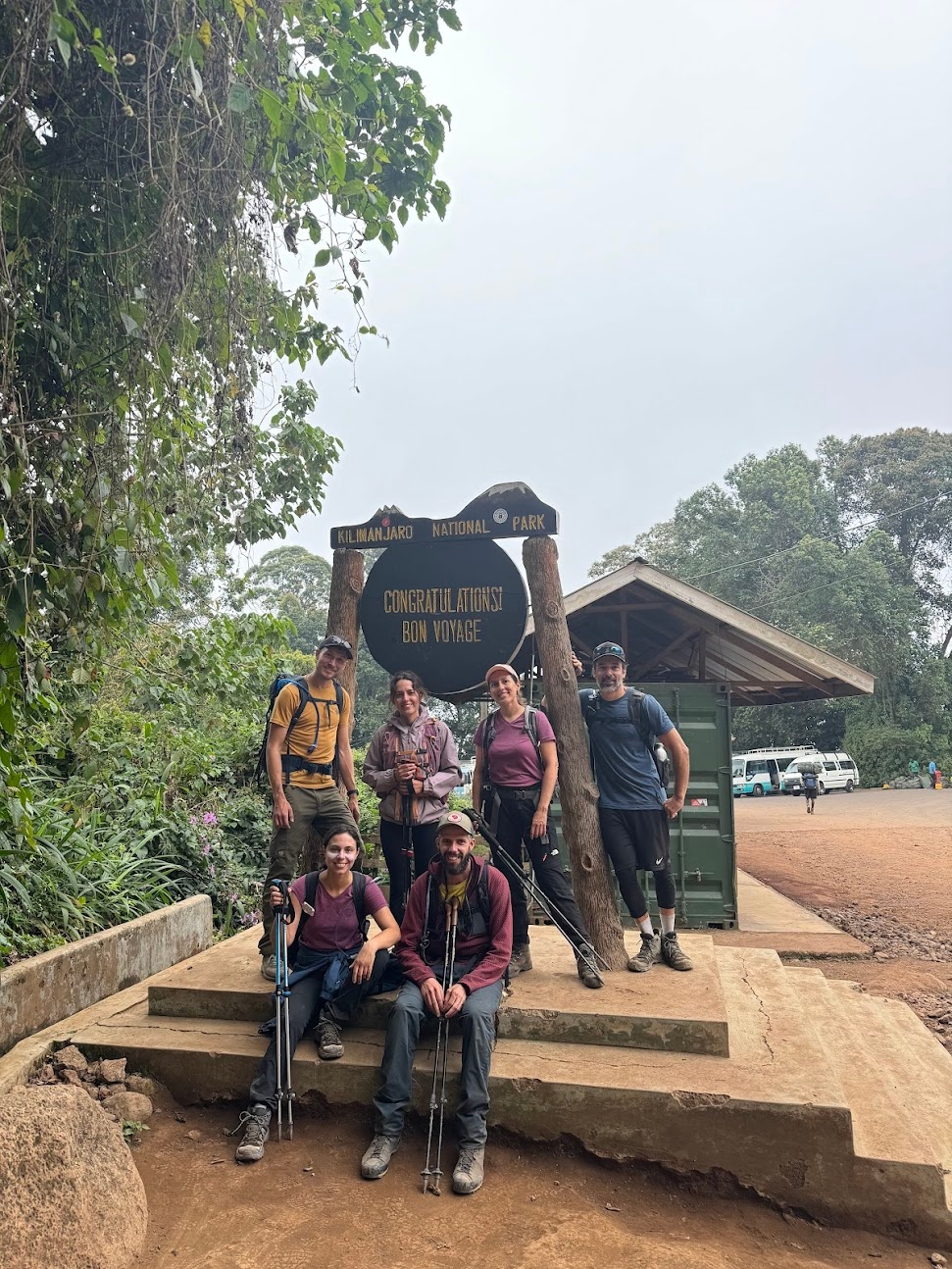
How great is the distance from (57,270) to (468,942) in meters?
3.66

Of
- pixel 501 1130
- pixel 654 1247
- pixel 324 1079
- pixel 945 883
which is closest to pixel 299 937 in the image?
pixel 324 1079

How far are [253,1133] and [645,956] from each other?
222 centimetres

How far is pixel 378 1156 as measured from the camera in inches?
138

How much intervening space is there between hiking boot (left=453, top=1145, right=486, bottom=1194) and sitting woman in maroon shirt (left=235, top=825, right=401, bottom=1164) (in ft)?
2.61

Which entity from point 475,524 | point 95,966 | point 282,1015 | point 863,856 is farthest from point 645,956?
point 863,856

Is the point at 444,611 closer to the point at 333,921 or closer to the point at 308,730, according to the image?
the point at 308,730

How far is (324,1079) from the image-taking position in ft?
12.9

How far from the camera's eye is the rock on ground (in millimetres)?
2770

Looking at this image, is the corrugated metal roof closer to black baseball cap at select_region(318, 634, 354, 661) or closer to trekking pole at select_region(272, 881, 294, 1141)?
black baseball cap at select_region(318, 634, 354, 661)

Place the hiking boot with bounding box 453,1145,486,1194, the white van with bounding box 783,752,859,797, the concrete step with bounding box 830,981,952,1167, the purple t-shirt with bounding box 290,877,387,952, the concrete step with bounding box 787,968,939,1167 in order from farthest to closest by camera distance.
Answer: the white van with bounding box 783,752,859,797 < the purple t-shirt with bounding box 290,877,387,952 < the concrete step with bounding box 830,981,952,1167 < the concrete step with bounding box 787,968,939,1167 < the hiking boot with bounding box 453,1145,486,1194

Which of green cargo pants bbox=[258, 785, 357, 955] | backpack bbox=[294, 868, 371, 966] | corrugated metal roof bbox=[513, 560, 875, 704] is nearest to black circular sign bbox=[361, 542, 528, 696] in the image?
green cargo pants bbox=[258, 785, 357, 955]

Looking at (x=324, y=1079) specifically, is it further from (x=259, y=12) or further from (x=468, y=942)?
(x=259, y=12)

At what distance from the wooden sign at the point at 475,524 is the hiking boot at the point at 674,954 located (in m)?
2.44

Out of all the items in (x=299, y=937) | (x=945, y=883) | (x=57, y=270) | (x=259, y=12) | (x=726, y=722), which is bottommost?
(x=945, y=883)
